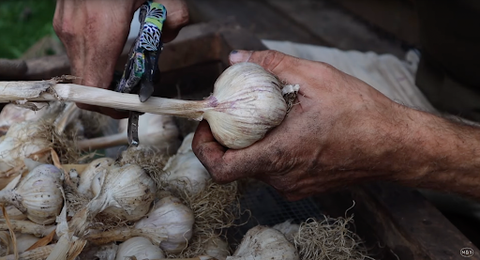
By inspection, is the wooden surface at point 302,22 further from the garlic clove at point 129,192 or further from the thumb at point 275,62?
the garlic clove at point 129,192

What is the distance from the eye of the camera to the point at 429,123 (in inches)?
49.3

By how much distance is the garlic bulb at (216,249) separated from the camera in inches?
47.8

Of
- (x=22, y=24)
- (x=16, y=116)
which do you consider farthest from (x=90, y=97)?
(x=22, y=24)

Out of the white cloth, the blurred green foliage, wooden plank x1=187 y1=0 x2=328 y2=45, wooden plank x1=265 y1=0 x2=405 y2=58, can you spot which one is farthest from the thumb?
the blurred green foliage

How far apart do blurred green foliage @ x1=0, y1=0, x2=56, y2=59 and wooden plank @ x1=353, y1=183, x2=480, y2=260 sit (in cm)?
317

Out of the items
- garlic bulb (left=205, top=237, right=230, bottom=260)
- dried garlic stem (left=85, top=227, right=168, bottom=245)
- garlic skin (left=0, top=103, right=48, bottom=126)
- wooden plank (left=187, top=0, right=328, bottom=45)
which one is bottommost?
wooden plank (left=187, top=0, right=328, bottom=45)

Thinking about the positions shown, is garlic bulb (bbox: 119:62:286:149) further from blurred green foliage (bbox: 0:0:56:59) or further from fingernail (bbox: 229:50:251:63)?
blurred green foliage (bbox: 0:0:56:59)

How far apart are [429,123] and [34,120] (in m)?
1.18

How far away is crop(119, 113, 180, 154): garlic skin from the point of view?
64.9 inches

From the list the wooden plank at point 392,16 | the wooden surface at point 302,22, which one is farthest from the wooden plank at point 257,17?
the wooden plank at point 392,16

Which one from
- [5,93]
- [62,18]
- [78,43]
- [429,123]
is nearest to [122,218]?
[5,93]

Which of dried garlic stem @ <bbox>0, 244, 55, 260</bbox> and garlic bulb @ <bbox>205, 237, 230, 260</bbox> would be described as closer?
dried garlic stem @ <bbox>0, 244, 55, 260</bbox>

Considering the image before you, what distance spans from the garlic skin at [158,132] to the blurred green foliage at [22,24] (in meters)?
2.44

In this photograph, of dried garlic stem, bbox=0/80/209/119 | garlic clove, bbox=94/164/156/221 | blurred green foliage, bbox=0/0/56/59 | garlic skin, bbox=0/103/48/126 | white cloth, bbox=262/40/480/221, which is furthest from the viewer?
blurred green foliage, bbox=0/0/56/59
